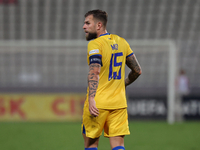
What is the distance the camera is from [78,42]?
32.4ft

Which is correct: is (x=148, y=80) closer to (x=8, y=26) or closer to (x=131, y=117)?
(x=131, y=117)

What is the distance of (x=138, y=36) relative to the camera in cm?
1284

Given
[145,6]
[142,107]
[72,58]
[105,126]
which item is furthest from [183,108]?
[105,126]

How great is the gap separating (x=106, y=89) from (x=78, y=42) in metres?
7.16

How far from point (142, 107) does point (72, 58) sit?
9.67ft

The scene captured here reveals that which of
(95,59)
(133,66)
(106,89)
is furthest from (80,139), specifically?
(95,59)

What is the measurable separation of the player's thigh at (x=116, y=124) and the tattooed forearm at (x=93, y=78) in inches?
10.9

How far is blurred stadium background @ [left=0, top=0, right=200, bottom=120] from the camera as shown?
389 inches

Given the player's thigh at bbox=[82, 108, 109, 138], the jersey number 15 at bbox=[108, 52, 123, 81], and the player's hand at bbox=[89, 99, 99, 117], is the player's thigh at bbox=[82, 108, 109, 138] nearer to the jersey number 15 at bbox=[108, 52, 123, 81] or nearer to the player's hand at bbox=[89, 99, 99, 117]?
the player's hand at bbox=[89, 99, 99, 117]

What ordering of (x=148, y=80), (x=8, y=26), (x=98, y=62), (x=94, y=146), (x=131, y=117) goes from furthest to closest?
1. (x=8, y=26)
2. (x=148, y=80)
3. (x=131, y=117)
4. (x=94, y=146)
5. (x=98, y=62)

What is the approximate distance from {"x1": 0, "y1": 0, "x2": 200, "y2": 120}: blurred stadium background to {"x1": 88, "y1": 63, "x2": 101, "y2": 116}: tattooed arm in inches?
274

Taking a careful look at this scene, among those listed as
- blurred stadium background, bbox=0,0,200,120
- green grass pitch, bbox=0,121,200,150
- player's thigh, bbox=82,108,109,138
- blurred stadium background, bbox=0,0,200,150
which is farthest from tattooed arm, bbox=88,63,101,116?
blurred stadium background, bbox=0,0,200,120

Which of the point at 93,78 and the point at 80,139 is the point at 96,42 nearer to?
the point at 93,78

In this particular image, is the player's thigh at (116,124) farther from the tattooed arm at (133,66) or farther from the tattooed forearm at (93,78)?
the tattooed arm at (133,66)
